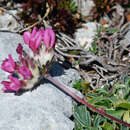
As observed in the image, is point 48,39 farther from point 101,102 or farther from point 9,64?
point 101,102

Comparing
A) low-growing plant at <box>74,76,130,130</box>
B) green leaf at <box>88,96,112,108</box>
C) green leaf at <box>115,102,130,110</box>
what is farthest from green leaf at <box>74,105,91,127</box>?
green leaf at <box>115,102,130,110</box>

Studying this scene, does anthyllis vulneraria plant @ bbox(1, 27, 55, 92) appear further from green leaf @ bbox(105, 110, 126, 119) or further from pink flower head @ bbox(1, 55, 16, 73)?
green leaf @ bbox(105, 110, 126, 119)

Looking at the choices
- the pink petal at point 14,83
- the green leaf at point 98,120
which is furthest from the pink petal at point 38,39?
the green leaf at point 98,120

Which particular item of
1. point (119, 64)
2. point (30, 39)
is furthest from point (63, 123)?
point (119, 64)

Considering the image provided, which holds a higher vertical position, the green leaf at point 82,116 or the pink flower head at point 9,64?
the pink flower head at point 9,64

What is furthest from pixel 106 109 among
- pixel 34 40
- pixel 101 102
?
pixel 34 40

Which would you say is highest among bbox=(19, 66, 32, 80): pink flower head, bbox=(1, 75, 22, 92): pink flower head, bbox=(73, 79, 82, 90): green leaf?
bbox=(19, 66, 32, 80): pink flower head

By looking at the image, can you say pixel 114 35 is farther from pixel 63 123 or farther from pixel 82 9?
pixel 63 123

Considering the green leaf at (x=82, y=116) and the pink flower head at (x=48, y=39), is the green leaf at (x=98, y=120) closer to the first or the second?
the green leaf at (x=82, y=116)

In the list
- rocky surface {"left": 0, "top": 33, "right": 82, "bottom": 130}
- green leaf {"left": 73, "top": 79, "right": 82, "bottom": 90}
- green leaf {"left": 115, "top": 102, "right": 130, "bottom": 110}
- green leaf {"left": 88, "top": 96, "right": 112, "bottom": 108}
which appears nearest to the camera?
rocky surface {"left": 0, "top": 33, "right": 82, "bottom": 130}
